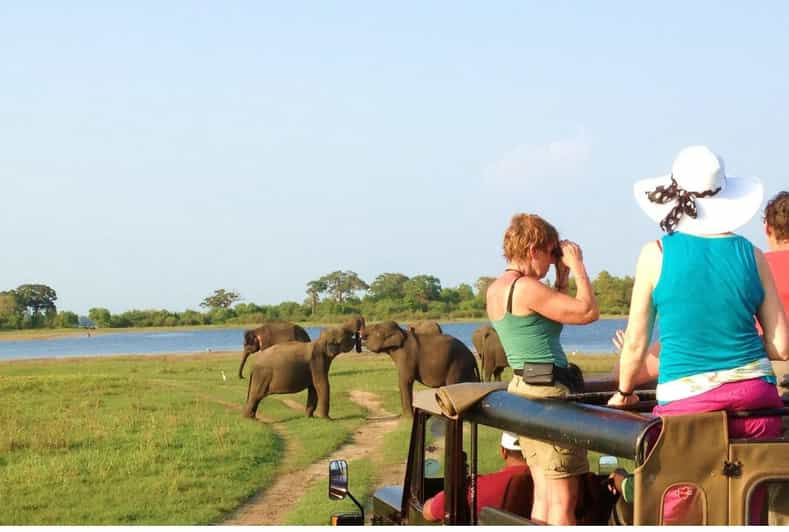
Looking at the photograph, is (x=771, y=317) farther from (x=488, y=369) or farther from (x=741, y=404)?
(x=488, y=369)

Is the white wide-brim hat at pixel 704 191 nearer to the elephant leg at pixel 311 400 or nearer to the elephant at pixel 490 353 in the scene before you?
the elephant leg at pixel 311 400

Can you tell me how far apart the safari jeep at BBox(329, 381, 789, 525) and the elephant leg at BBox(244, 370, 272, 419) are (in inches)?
530

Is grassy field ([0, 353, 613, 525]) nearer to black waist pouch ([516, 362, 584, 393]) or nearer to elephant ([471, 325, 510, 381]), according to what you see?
black waist pouch ([516, 362, 584, 393])

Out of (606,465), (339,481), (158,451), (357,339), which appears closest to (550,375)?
(606,465)

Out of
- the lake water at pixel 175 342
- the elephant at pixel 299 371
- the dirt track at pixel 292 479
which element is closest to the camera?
the dirt track at pixel 292 479

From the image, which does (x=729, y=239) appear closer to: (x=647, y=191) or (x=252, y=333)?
(x=647, y=191)

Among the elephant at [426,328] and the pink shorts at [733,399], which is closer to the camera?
the pink shorts at [733,399]

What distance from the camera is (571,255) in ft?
13.6

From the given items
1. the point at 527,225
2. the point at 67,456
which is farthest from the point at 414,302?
the point at 527,225

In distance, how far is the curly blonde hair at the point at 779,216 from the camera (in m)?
4.61

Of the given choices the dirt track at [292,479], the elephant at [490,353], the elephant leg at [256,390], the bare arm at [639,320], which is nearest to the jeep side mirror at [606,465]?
the bare arm at [639,320]

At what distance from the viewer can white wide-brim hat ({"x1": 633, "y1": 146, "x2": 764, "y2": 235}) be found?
322cm

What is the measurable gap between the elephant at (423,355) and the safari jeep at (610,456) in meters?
13.5

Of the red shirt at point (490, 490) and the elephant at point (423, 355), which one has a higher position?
the elephant at point (423, 355)
